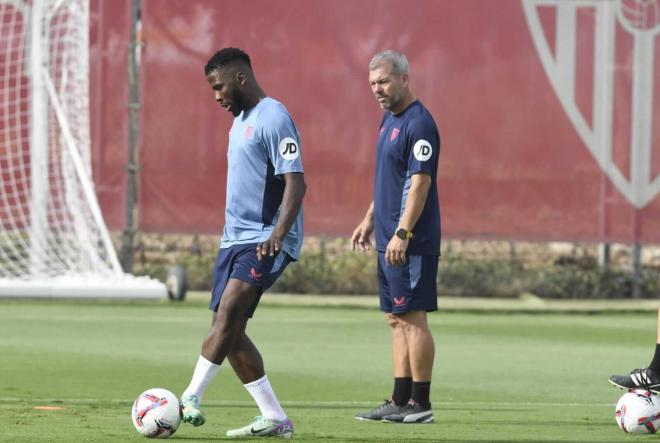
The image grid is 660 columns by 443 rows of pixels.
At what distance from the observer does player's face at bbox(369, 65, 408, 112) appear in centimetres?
873

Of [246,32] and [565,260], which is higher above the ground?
[246,32]

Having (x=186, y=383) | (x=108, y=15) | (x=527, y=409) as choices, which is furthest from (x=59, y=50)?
(x=527, y=409)

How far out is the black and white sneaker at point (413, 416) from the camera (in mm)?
8758

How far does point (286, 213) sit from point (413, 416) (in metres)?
1.65

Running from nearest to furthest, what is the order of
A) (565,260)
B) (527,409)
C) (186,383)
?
(527,409) < (186,383) < (565,260)

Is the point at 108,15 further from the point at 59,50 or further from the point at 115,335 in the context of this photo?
the point at 115,335

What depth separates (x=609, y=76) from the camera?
18.6m

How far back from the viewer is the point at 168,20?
61.3 feet

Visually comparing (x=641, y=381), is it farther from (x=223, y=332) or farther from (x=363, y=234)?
(x=223, y=332)

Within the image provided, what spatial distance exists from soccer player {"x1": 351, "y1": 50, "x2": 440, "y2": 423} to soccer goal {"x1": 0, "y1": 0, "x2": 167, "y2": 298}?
854 centimetres

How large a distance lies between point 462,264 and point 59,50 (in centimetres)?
536

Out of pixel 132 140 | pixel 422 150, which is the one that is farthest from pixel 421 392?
pixel 132 140

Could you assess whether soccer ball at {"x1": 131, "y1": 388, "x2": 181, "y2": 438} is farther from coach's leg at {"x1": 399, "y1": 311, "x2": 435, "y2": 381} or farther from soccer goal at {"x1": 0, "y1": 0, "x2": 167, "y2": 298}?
soccer goal at {"x1": 0, "y1": 0, "x2": 167, "y2": 298}

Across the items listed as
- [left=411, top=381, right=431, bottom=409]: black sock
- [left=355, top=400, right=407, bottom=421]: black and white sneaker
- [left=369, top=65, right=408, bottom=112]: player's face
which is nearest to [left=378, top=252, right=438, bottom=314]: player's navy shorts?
[left=411, top=381, right=431, bottom=409]: black sock
